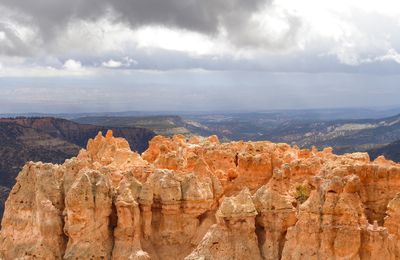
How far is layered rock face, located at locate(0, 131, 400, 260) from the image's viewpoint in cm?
2820

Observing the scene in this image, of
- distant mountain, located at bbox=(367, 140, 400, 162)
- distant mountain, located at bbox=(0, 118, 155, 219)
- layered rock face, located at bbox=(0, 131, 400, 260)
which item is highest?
layered rock face, located at bbox=(0, 131, 400, 260)

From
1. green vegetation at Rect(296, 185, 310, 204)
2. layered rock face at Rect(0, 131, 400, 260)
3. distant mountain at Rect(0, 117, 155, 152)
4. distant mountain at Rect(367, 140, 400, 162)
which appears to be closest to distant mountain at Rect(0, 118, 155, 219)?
distant mountain at Rect(0, 117, 155, 152)

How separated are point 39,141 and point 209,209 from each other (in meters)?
135

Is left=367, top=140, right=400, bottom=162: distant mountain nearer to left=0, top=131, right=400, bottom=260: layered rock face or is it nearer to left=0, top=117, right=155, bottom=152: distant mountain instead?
left=0, top=117, right=155, bottom=152: distant mountain

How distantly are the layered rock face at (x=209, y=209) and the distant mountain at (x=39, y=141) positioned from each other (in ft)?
284

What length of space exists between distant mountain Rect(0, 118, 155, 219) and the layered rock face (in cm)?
8657

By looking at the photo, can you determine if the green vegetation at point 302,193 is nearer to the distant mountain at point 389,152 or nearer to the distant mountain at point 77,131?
the distant mountain at point 389,152

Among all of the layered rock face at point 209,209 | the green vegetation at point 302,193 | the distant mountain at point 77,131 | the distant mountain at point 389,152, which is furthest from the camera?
the distant mountain at point 77,131

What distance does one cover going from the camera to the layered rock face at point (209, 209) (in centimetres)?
2820

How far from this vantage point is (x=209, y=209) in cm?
3509

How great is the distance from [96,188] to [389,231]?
661 inches

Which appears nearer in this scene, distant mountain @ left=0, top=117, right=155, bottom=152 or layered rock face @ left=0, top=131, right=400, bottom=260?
layered rock face @ left=0, top=131, right=400, bottom=260

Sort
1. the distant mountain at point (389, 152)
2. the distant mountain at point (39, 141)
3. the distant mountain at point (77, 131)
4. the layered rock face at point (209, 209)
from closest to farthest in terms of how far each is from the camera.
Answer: the layered rock face at point (209, 209) < the distant mountain at point (39, 141) < the distant mountain at point (389, 152) < the distant mountain at point (77, 131)

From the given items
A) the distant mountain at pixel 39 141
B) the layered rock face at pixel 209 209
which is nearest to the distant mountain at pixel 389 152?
the distant mountain at pixel 39 141
